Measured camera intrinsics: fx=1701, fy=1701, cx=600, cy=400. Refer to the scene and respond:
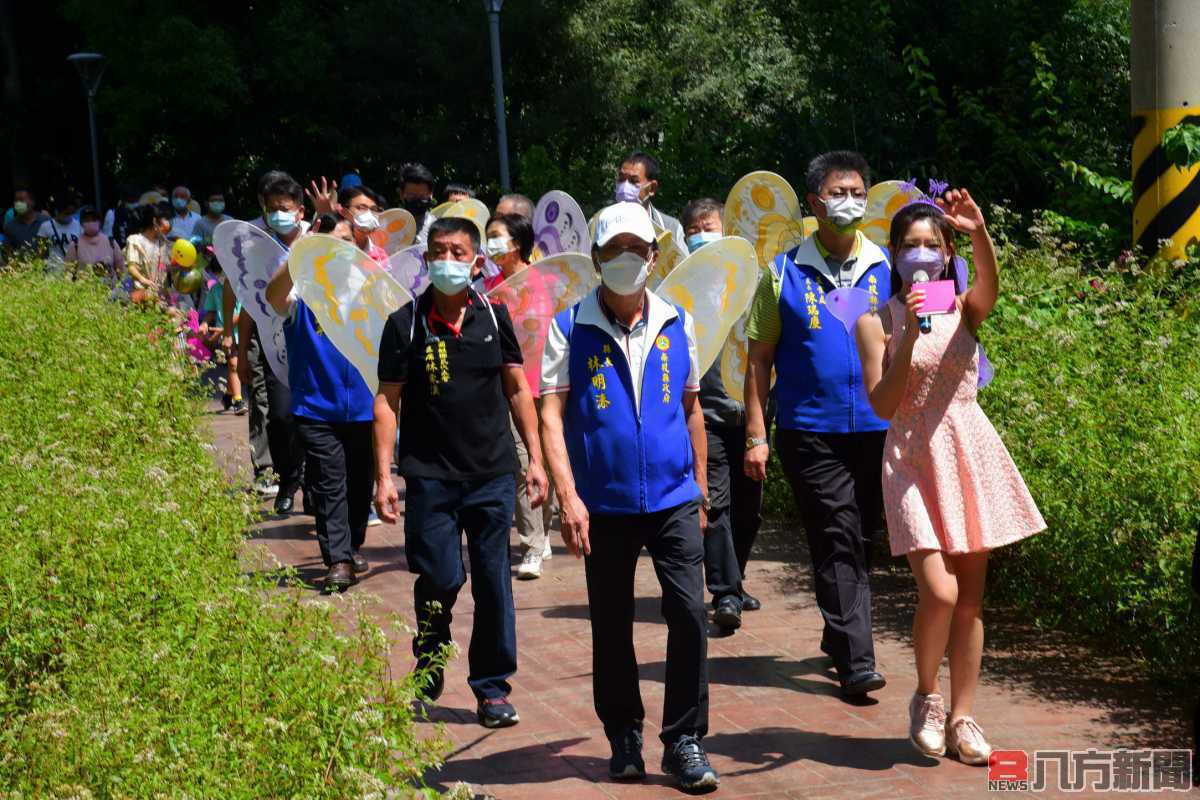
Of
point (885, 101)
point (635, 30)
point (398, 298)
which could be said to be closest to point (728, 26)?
point (635, 30)

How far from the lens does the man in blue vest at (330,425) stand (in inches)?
338

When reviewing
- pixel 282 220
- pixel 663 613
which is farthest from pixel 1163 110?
pixel 663 613

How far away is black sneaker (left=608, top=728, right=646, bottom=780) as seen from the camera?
562cm

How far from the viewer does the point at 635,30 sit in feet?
93.1

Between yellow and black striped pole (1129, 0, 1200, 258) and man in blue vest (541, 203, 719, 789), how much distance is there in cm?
460

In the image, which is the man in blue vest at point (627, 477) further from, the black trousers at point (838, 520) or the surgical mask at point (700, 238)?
the surgical mask at point (700, 238)

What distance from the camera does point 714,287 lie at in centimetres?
664

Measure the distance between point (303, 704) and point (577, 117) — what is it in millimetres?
23466

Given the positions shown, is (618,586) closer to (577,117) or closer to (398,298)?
(398,298)

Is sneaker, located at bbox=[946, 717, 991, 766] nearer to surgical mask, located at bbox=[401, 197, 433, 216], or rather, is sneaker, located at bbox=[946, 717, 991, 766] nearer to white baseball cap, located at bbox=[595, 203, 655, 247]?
white baseball cap, located at bbox=[595, 203, 655, 247]

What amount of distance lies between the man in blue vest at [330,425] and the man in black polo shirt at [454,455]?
2.22 m

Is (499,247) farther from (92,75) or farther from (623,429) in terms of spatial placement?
(92,75)

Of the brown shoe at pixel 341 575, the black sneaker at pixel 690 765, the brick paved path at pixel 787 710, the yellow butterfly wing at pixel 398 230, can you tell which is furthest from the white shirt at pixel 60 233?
the black sneaker at pixel 690 765
